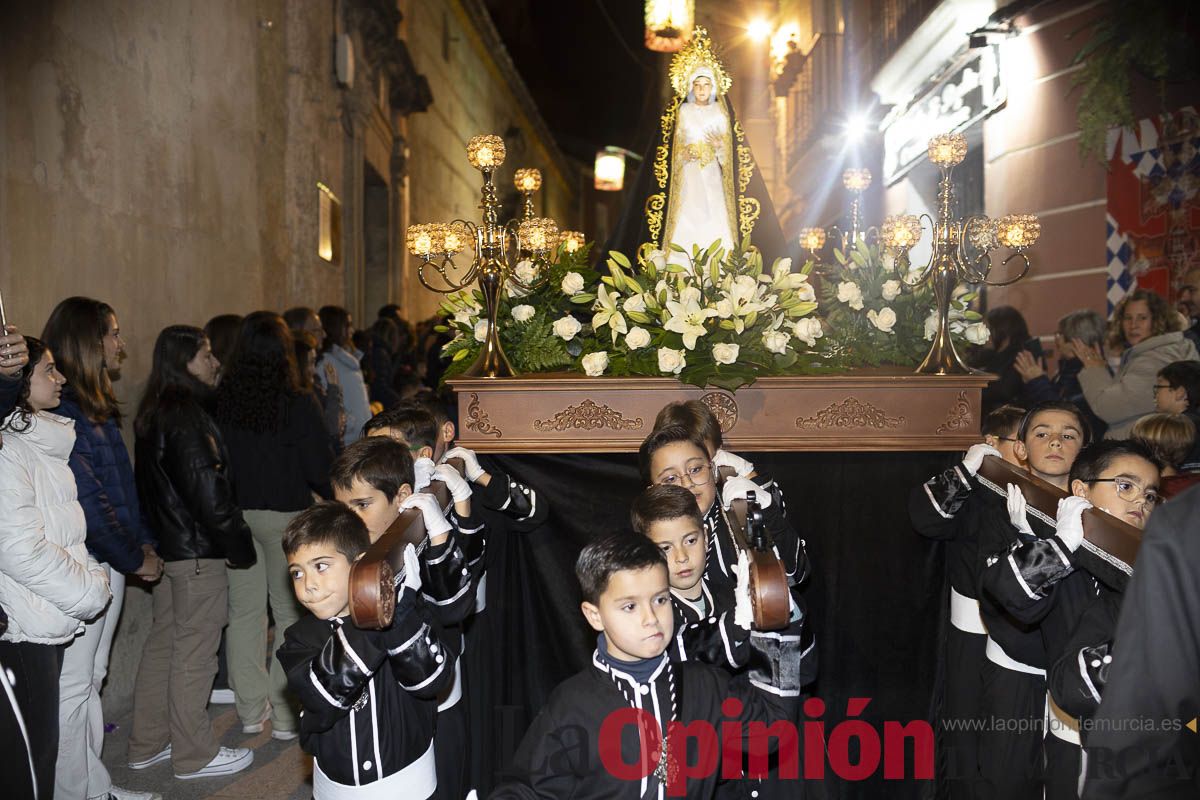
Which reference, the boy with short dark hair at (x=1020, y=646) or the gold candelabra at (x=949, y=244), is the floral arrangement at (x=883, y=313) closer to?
the gold candelabra at (x=949, y=244)

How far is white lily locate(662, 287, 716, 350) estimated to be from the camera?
3.89 m

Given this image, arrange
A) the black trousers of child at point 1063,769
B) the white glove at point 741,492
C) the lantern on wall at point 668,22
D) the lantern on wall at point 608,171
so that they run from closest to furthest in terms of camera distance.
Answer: the black trousers of child at point 1063,769 → the white glove at point 741,492 → the lantern on wall at point 668,22 → the lantern on wall at point 608,171

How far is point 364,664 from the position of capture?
2553 mm

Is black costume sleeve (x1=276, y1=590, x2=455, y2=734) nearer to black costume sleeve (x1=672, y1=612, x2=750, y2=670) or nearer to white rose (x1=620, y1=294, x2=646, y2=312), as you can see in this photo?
black costume sleeve (x1=672, y1=612, x2=750, y2=670)

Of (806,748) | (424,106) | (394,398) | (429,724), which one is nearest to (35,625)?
(429,724)

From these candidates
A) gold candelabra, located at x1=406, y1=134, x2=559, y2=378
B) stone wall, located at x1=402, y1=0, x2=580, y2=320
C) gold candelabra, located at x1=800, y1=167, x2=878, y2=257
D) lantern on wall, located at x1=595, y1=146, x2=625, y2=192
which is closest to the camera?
gold candelabra, located at x1=406, y1=134, x2=559, y2=378

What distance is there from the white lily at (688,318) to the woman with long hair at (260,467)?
2.13 meters

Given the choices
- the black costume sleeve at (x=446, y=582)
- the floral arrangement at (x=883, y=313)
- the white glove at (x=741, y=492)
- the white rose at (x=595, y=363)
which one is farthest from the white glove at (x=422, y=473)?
the floral arrangement at (x=883, y=313)

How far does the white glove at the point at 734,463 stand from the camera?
11.3ft

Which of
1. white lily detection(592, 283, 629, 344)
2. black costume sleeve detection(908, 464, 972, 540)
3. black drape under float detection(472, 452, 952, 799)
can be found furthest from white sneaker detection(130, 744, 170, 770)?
black costume sleeve detection(908, 464, 972, 540)

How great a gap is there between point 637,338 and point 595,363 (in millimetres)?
186

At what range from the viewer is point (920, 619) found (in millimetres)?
4129

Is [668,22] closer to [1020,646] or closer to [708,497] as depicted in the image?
[708,497]

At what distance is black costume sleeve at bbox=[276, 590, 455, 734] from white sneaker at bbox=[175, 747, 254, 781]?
92.5 inches
